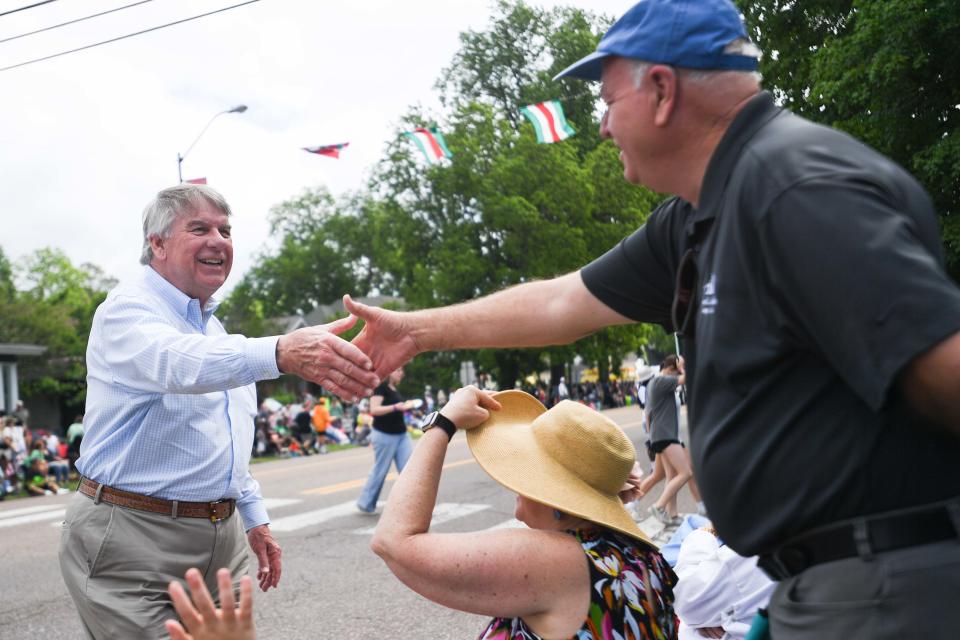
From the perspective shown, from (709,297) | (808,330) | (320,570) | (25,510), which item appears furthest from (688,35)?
(25,510)

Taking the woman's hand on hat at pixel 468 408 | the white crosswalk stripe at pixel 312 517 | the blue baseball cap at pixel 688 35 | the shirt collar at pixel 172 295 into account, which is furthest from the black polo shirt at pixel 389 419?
the blue baseball cap at pixel 688 35

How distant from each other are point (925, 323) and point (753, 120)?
51 cm

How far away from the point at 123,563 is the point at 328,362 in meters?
0.98

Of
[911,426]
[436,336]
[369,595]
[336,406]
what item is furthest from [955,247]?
[336,406]

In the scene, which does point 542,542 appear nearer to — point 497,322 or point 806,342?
point 497,322

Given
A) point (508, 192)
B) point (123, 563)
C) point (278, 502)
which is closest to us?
point (123, 563)

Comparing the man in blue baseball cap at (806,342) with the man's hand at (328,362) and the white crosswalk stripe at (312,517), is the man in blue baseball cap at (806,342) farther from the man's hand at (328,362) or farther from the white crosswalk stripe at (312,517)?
the white crosswalk stripe at (312,517)

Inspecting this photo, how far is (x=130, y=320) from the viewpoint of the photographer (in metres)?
2.96

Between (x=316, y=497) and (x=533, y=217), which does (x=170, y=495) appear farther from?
(x=533, y=217)

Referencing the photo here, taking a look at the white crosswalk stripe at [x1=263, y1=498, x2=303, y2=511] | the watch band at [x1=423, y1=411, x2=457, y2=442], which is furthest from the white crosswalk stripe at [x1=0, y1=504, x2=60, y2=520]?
the watch band at [x1=423, y1=411, x2=457, y2=442]

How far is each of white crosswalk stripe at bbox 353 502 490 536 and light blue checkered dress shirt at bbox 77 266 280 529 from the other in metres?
6.80

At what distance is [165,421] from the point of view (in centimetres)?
302

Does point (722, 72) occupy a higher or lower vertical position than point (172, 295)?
higher

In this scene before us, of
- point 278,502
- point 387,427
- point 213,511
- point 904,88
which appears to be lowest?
point 278,502
